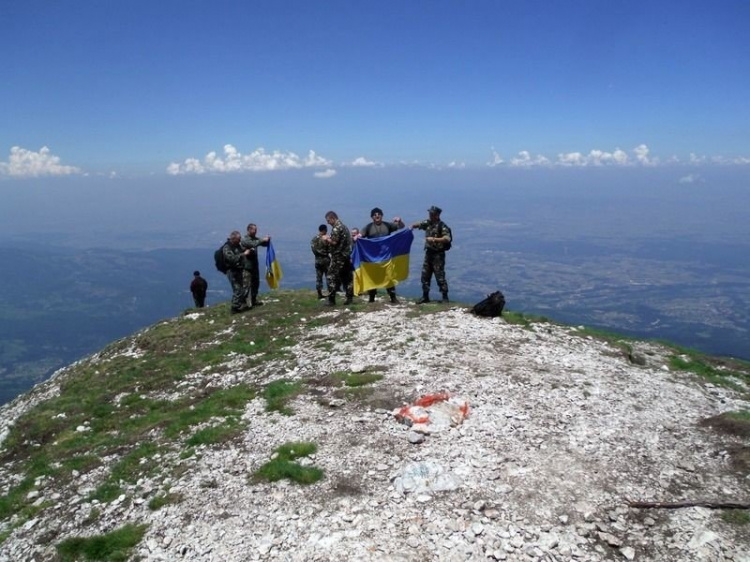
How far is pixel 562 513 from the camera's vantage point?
8656 mm

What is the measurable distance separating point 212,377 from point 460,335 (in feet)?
30.0

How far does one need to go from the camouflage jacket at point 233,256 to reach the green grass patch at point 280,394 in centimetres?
1053

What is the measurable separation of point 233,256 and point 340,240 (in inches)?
216

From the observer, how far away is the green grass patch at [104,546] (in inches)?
338

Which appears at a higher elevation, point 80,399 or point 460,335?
point 460,335

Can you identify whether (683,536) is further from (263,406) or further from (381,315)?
(381,315)

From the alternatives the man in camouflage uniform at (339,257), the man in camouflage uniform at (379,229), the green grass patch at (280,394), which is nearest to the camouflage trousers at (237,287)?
the man in camouflage uniform at (339,257)

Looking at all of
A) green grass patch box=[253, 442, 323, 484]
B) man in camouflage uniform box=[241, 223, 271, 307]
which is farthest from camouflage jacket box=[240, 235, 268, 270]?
green grass patch box=[253, 442, 323, 484]

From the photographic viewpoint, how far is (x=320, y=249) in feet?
82.1

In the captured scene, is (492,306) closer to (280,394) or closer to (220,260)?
(280,394)

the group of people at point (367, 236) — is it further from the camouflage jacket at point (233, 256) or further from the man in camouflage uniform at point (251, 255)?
the camouflage jacket at point (233, 256)

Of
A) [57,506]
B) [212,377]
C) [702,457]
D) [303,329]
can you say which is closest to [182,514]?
[57,506]

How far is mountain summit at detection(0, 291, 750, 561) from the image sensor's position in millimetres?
8375

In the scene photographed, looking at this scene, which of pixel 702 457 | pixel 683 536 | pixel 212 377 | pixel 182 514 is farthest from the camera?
pixel 212 377
